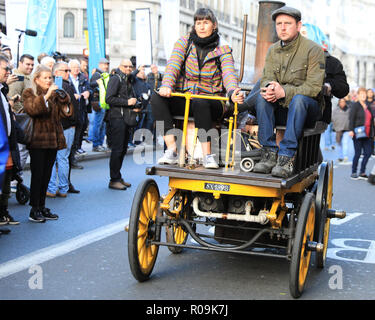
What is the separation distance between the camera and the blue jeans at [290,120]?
18.4 ft

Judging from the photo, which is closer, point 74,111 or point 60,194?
point 60,194

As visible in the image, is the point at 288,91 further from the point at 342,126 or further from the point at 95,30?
the point at 95,30

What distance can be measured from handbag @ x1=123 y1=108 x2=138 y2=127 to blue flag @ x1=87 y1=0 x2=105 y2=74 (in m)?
8.90

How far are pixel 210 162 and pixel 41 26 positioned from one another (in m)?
11.4

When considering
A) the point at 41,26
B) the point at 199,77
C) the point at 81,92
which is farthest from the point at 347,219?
the point at 41,26

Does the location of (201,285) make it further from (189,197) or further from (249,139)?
(249,139)

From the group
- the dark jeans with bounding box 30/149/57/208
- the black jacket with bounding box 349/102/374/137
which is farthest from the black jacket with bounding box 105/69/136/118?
the black jacket with bounding box 349/102/374/137

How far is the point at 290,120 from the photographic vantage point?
5.64 m

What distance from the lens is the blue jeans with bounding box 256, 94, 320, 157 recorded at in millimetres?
5594

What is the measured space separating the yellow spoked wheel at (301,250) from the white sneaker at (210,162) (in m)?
0.80

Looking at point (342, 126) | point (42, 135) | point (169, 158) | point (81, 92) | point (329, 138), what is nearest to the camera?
point (169, 158)

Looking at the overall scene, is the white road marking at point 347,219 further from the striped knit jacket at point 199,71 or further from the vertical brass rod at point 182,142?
the vertical brass rod at point 182,142

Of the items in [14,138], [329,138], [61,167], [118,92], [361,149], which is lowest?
[329,138]
